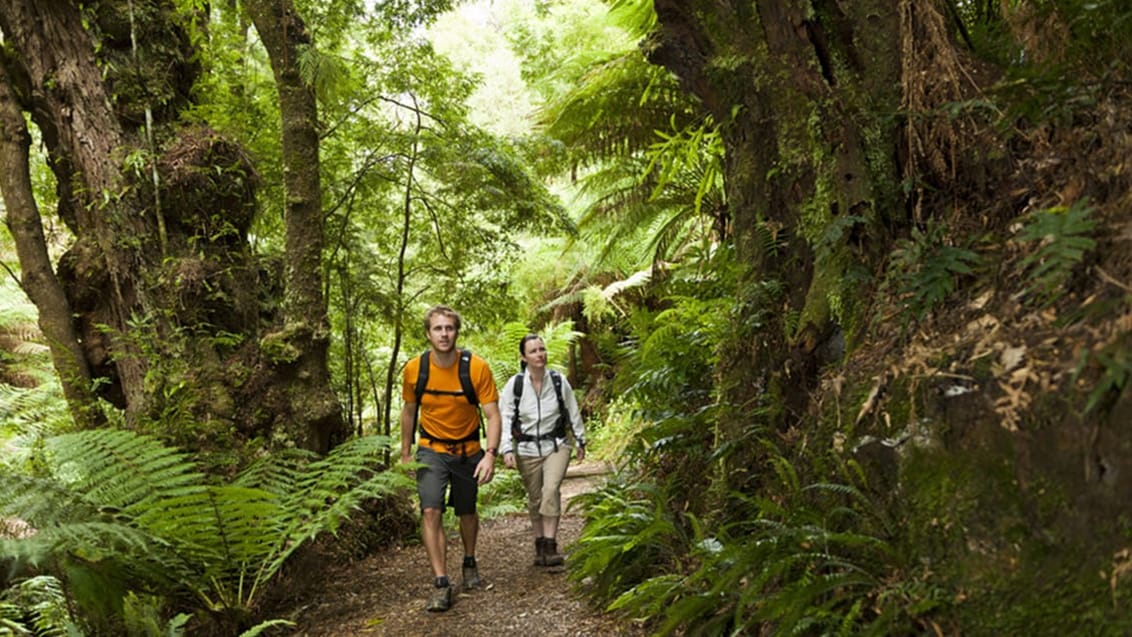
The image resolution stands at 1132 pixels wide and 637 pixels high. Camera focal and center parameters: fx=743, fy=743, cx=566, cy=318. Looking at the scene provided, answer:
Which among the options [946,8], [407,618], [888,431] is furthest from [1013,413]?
[407,618]

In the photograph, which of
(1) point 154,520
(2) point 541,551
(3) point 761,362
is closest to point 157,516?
(1) point 154,520

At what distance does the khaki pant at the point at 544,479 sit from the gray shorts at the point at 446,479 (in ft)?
1.75

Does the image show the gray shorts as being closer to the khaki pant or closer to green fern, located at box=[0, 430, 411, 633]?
green fern, located at box=[0, 430, 411, 633]

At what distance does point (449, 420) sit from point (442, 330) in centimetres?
55

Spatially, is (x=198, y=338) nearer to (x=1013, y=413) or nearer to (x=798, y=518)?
(x=798, y=518)

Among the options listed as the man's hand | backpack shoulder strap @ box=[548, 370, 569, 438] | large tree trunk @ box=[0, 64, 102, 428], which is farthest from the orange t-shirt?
large tree trunk @ box=[0, 64, 102, 428]

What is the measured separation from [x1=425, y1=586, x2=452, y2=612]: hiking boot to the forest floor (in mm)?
35

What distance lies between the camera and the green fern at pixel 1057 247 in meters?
1.95

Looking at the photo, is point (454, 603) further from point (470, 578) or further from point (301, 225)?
point (301, 225)

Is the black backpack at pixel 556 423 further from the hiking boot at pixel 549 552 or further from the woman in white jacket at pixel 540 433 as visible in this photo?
the hiking boot at pixel 549 552

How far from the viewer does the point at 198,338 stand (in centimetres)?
506

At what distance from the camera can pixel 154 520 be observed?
3.55 meters

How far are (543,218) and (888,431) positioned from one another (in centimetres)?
423

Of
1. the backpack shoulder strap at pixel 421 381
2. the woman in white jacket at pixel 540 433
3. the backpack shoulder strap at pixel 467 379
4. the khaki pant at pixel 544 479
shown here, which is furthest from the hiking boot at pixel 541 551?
the backpack shoulder strap at pixel 421 381
